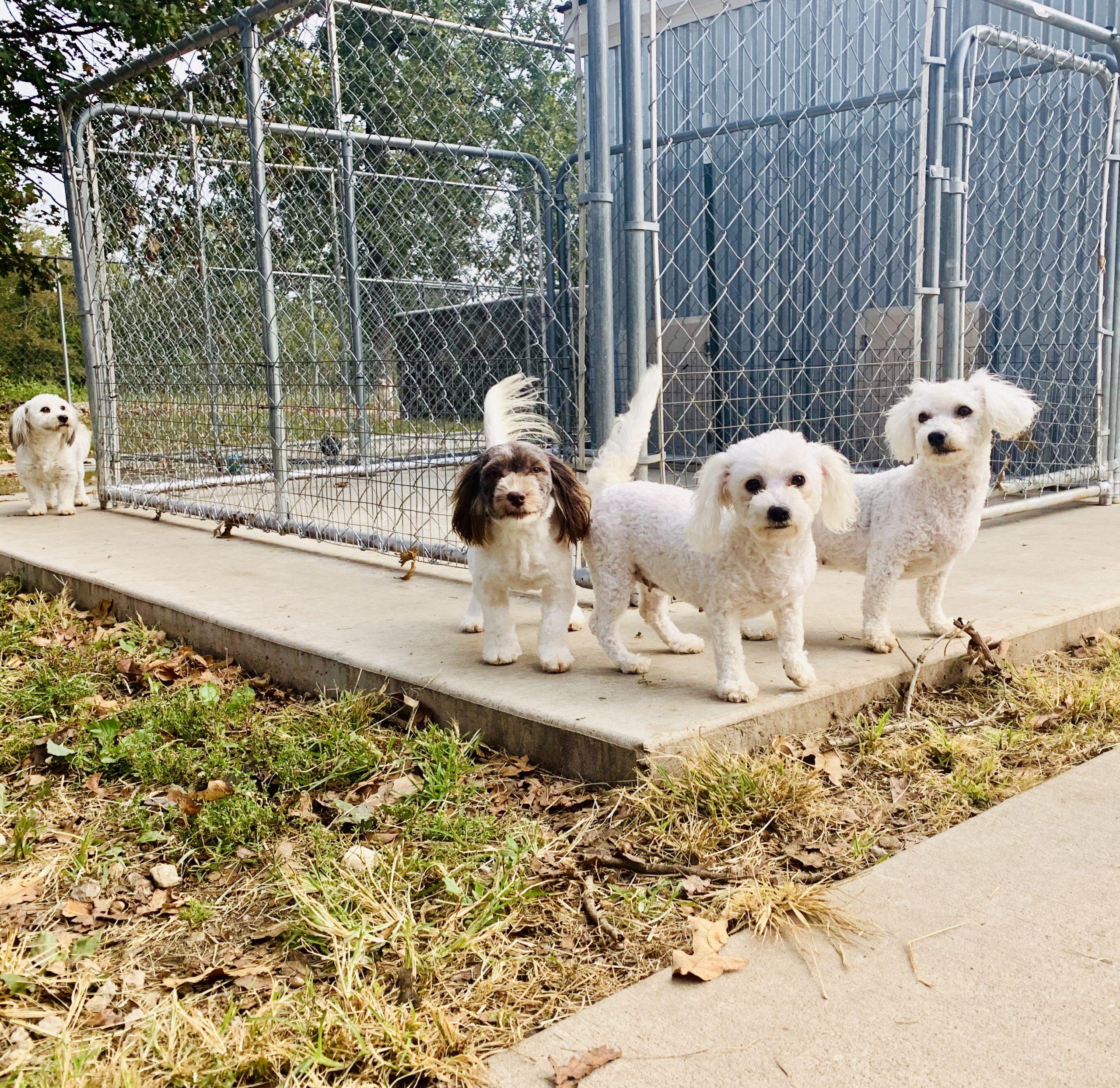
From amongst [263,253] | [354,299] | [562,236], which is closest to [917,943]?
[263,253]

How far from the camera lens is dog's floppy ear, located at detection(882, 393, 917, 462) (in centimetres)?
301

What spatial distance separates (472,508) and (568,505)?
252 millimetres

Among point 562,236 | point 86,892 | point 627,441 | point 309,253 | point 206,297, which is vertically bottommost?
point 86,892

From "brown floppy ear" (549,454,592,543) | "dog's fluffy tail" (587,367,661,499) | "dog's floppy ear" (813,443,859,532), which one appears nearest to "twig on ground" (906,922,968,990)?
"dog's floppy ear" (813,443,859,532)

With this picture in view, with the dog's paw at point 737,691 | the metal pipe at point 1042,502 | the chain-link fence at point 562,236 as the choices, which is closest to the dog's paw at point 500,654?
the dog's paw at point 737,691

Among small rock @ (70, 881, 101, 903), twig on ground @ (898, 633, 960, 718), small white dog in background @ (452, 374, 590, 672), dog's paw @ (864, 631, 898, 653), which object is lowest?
small rock @ (70, 881, 101, 903)

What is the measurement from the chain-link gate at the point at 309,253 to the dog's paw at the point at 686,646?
139cm

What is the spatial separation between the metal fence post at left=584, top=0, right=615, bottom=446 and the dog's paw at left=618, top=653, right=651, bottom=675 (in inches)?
31.3

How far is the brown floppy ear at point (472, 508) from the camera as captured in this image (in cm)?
274

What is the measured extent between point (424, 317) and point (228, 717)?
256 inches

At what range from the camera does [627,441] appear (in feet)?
9.78

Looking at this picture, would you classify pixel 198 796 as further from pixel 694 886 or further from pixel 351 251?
pixel 351 251

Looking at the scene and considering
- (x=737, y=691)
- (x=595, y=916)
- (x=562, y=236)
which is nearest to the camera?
(x=595, y=916)

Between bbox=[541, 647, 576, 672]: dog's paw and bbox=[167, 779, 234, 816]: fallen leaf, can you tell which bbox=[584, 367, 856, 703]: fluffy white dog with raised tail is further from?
→ bbox=[167, 779, 234, 816]: fallen leaf
